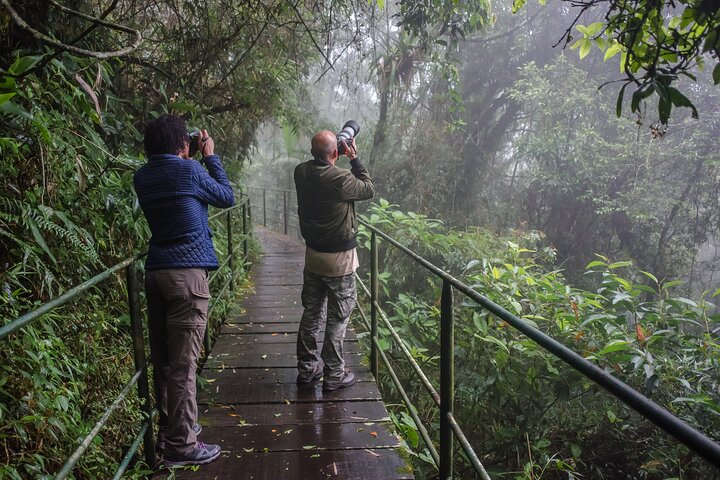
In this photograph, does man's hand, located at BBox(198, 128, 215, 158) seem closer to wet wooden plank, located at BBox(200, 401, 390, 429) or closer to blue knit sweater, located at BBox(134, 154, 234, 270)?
blue knit sweater, located at BBox(134, 154, 234, 270)

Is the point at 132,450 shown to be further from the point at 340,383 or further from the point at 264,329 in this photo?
the point at 264,329

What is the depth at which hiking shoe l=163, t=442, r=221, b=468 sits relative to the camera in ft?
7.93

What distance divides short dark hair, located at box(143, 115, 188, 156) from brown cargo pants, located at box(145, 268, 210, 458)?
57 centimetres

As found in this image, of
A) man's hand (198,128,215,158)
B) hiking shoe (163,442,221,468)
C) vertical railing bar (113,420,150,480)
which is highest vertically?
man's hand (198,128,215,158)

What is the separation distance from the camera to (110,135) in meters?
3.74

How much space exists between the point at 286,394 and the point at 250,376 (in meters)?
0.42

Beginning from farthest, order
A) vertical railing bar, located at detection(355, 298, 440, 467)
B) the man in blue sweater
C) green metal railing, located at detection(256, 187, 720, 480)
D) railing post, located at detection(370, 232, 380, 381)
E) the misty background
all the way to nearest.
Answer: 1. the misty background
2. railing post, located at detection(370, 232, 380, 381)
3. the man in blue sweater
4. vertical railing bar, located at detection(355, 298, 440, 467)
5. green metal railing, located at detection(256, 187, 720, 480)

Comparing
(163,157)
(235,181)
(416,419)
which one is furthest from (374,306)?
(235,181)

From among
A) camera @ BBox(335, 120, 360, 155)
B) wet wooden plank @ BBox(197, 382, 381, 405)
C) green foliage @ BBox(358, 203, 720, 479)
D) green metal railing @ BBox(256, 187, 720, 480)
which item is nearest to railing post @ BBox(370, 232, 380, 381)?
wet wooden plank @ BBox(197, 382, 381, 405)

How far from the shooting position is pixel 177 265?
2.37 m

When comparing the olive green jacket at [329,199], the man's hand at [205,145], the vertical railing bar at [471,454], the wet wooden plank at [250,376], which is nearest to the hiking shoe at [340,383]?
the wet wooden plank at [250,376]

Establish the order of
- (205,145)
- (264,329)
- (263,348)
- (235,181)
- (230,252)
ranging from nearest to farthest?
(205,145) < (263,348) < (264,329) < (230,252) < (235,181)

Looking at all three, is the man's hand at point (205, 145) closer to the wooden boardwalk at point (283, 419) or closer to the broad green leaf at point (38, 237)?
the broad green leaf at point (38, 237)

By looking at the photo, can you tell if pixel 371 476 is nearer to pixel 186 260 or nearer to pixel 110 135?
pixel 186 260
